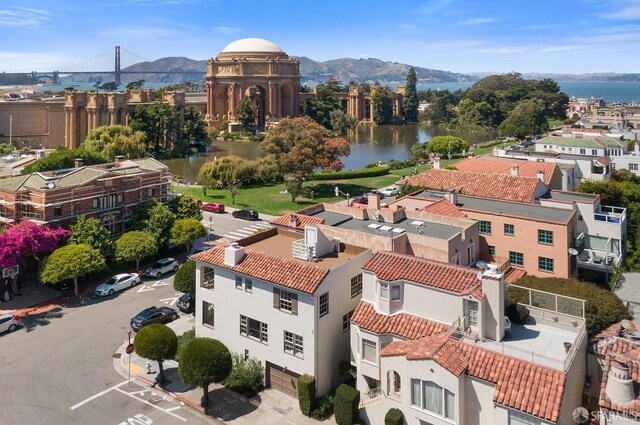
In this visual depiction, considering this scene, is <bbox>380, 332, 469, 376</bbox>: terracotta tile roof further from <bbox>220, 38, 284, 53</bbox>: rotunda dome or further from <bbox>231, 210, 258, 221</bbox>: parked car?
<bbox>220, 38, 284, 53</bbox>: rotunda dome

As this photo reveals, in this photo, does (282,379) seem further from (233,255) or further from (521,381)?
(521,381)

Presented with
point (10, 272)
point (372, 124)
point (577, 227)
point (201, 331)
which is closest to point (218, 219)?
point (10, 272)

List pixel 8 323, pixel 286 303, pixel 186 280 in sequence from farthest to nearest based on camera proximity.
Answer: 1. pixel 186 280
2. pixel 8 323
3. pixel 286 303

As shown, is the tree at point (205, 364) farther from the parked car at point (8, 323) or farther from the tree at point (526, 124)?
the tree at point (526, 124)

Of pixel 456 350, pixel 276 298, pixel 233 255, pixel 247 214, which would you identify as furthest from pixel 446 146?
pixel 456 350

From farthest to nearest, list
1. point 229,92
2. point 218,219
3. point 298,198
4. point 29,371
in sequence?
point 229,92 < point 298,198 < point 218,219 < point 29,371

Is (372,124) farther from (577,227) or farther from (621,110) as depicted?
(577,227)

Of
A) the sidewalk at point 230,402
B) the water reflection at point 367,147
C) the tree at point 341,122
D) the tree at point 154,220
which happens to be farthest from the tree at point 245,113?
the sidewalk at point 230,402
